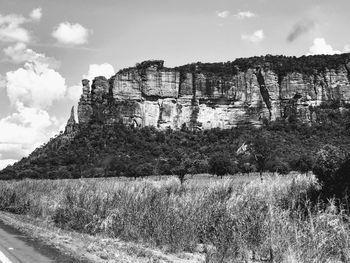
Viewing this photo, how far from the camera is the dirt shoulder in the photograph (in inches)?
322

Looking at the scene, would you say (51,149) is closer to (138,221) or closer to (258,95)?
(258,95)

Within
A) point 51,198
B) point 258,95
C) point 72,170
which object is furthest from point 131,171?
point 258,95

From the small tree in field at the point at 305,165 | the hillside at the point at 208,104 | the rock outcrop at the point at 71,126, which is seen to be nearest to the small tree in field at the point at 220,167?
the small tree in field at the point at 305,165

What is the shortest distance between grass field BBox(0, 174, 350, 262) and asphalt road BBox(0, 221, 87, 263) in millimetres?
2125

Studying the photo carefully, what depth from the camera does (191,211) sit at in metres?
10.5

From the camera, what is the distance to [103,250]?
894 centimetres

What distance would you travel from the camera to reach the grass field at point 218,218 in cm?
784

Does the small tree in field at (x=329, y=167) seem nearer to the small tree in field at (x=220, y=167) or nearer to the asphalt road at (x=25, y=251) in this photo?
the asphalt road at (x=25, y=251)

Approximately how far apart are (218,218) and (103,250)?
103 inches

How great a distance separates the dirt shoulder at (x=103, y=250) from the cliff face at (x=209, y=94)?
13770 centimetres

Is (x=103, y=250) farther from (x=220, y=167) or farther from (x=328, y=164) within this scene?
(x=220, y=167)

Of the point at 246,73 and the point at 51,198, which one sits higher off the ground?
the point at 246,73

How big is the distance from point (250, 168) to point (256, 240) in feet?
202

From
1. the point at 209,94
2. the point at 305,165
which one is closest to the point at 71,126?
the point at 209,94
